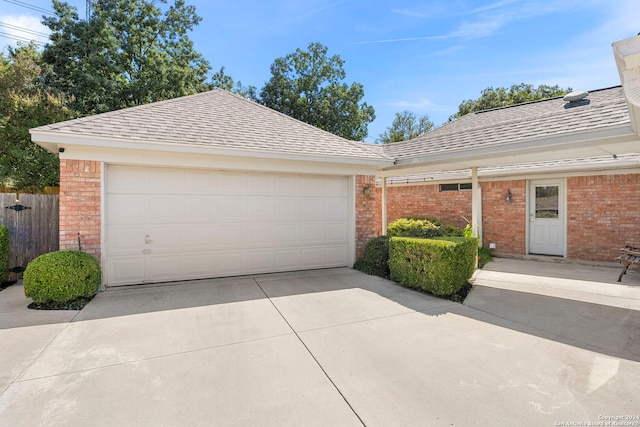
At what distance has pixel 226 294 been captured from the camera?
588 centimetres

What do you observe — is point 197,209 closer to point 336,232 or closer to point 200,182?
point 200,182


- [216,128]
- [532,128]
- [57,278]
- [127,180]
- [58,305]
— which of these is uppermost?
[216,128]

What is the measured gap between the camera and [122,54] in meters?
17.4

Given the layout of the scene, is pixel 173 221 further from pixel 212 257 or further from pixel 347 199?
pixel 347 199

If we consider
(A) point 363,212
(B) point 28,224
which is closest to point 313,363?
(A) point 363,212

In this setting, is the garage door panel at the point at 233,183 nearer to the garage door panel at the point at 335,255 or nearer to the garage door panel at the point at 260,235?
the garage door panel at the point at 260,235

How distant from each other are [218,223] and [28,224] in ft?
12.9

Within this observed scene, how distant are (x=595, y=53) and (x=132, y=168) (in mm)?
10939

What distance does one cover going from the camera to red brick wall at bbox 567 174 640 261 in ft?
27.3

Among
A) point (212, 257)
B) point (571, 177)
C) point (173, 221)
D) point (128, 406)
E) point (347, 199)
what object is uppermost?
point (571, 177)

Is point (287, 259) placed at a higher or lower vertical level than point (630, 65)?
lower

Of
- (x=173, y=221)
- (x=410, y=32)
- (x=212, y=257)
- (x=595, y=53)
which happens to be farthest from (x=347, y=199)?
(x=410, y=32)

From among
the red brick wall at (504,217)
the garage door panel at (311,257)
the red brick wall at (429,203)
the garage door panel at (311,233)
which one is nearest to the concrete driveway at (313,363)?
the garage door panel at (311,257)

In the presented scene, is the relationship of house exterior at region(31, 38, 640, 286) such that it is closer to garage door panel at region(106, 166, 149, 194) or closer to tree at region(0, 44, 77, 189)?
garage door panel at region(106, 166, 149, 194)
